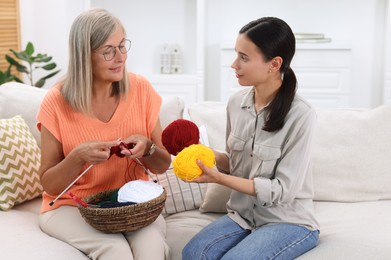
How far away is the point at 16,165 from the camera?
2.25m

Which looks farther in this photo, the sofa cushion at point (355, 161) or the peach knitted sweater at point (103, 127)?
the sofa cushion at point (355, 161)

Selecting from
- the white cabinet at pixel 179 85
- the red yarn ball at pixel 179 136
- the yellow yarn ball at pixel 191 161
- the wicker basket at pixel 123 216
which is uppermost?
the red yarn ball at pixel 179 136

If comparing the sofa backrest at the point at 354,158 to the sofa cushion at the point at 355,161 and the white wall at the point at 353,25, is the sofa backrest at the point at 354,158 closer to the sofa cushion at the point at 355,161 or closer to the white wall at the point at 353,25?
the sofa cushion at the point at 355,161

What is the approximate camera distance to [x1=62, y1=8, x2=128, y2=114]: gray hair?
2.00m

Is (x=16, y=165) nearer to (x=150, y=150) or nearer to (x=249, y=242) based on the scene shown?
(x=150, y=150)

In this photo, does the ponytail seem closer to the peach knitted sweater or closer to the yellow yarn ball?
the yellow yarn ball

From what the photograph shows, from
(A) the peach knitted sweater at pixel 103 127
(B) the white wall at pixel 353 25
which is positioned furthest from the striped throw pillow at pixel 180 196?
(B) the white wall at pixel 353 25

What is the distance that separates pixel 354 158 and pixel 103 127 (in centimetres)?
97

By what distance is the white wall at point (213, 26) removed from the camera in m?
4.71

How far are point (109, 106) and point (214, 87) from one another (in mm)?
3044

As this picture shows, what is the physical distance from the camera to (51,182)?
1.99m

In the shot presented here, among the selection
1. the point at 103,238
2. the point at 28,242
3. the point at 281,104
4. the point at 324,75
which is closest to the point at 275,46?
the point at 281,104

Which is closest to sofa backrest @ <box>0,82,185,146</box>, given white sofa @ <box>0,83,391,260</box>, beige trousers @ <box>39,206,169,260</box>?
white sofa @ <box>0,83,391,260</box>

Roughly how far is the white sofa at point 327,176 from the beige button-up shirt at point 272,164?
0.23 meters
